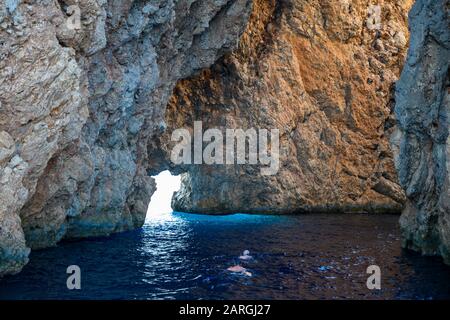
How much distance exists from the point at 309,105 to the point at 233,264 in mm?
26326

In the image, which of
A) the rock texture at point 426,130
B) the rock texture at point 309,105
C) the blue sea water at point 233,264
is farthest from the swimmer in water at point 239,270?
the rock texture at point 309,105

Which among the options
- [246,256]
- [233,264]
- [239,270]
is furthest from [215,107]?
[239,270]

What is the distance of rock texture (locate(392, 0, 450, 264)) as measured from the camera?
19031mm

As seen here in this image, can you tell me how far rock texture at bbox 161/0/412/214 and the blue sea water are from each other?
40.4 feet

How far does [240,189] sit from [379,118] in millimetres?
14818

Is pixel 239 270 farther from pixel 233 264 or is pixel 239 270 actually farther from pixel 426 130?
pixel 426 130

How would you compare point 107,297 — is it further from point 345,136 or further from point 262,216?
point 345,136

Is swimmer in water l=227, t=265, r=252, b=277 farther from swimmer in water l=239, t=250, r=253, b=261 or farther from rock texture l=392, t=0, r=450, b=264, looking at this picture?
rock texture l=392, t=0, r=450, b=264

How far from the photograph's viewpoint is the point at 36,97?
54.9ft

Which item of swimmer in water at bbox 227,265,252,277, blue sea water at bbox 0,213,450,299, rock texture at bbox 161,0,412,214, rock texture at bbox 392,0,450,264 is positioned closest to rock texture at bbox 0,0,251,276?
blue sea water at bbox 0,213,450,299

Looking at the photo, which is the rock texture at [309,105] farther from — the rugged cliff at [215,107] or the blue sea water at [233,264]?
the blue sea water at [233,264]

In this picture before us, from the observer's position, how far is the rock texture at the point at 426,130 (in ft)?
62.4

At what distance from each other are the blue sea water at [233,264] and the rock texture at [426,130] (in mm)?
1532
